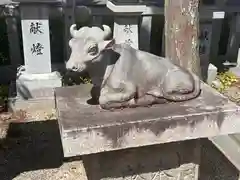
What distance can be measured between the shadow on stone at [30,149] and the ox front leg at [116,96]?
1.96 meters

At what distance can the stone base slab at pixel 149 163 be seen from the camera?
2277 millimetres

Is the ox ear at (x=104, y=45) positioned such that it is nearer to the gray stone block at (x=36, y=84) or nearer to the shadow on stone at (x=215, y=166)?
the shadow on stone at (x=215, y=166)

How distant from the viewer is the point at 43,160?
391 cm

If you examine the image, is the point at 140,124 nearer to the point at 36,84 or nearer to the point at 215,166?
the point at 215,166

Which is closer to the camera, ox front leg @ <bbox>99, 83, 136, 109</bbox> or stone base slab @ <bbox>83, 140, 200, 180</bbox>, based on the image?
ox front leg @ <bbox>99, 83, 136, 109</bbox>

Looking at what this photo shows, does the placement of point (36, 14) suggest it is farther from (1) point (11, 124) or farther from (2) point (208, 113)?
(2) point (208, 113)

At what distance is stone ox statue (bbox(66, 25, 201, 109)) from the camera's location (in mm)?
2055

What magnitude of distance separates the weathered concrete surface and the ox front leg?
52 mm

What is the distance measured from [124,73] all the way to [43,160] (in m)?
2.21

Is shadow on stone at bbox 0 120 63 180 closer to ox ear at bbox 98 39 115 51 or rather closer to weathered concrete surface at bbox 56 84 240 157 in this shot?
weathered concrete surface at bbox 56 84 240 157

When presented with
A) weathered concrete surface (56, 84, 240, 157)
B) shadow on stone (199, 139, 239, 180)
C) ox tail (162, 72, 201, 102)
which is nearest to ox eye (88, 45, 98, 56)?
weathered concrete surface (56, 84, 240, 157)

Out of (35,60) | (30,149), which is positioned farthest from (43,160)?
(35,60)

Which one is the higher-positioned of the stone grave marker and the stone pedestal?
the stone grave marker

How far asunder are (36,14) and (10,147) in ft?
6.41
